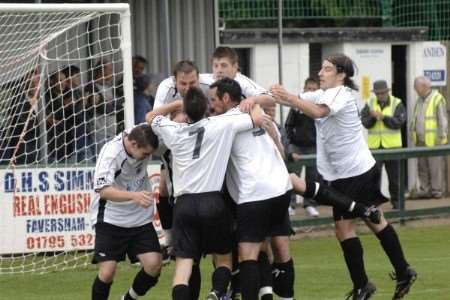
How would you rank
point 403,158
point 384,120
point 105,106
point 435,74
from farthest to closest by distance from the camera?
point 435,74 < point 384,120 < point 403,158 < point 105,106

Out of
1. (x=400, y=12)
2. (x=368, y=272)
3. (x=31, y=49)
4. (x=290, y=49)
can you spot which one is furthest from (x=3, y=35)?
(x=400, y=12)

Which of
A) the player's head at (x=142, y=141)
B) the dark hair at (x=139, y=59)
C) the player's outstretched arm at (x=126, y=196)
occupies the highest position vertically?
the dark hair at (x=139, y=59)

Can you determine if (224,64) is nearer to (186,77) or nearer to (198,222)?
(186,77)

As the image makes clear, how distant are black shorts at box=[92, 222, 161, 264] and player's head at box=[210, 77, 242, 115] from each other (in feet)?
4.51

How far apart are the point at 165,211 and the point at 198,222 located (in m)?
1.39

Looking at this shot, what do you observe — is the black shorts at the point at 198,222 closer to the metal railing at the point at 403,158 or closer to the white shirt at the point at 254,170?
the white shirt at the point at 254,170

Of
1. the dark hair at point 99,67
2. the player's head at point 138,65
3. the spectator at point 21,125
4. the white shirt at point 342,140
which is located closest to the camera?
the white shirt at point 342,140

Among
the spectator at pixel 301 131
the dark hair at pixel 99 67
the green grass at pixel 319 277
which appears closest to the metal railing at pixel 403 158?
the spectator at pixel 301 131

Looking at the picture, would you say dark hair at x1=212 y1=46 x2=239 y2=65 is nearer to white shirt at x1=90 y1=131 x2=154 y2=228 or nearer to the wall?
white shirt at x1=90 y1=131 x2=154 y2=228

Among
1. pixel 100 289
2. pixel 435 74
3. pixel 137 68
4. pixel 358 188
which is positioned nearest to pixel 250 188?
pixel 100 289

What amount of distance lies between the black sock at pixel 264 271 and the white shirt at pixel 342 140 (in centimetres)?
134

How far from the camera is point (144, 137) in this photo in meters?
11.3

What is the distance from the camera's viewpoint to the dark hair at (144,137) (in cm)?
1124

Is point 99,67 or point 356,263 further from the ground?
point 99,67
